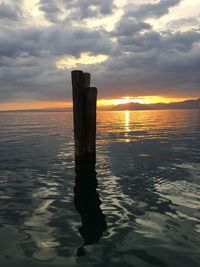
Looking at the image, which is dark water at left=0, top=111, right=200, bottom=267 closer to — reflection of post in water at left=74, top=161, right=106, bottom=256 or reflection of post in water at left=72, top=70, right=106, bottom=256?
reflection of post in water at left=74, top=161, right=106, bottom=256

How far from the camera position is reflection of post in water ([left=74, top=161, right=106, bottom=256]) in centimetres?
697

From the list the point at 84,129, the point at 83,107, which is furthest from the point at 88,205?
the point at 83,107

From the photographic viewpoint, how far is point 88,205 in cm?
924

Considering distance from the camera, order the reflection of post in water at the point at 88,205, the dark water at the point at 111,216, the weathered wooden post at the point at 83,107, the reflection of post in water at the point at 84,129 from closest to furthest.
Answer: the dark water at the point at 111,216 < the reflection of post in water at the point at 88,205 < the reflection of post in water at the point at 84,129 < the weathered wooden post at the point at 83,107

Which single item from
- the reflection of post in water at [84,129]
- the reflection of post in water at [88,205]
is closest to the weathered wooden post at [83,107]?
the reflection of post in water at [84,129]

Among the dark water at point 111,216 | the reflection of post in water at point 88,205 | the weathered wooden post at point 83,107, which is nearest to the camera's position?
the dark water at point 111,216

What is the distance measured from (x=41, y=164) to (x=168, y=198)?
809cm

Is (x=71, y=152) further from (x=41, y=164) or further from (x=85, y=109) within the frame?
(x=85, y=109)

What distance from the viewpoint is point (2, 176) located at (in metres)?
13.1

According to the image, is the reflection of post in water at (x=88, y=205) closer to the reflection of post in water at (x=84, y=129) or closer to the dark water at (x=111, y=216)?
the reflection of post in water at (x=84, y=129)

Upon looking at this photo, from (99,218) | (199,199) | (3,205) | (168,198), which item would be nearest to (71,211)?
(99,218)

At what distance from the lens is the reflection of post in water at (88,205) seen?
6969mm

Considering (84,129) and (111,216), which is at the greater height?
(84,129)

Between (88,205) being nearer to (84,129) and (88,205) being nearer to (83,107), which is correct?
(84,129)
